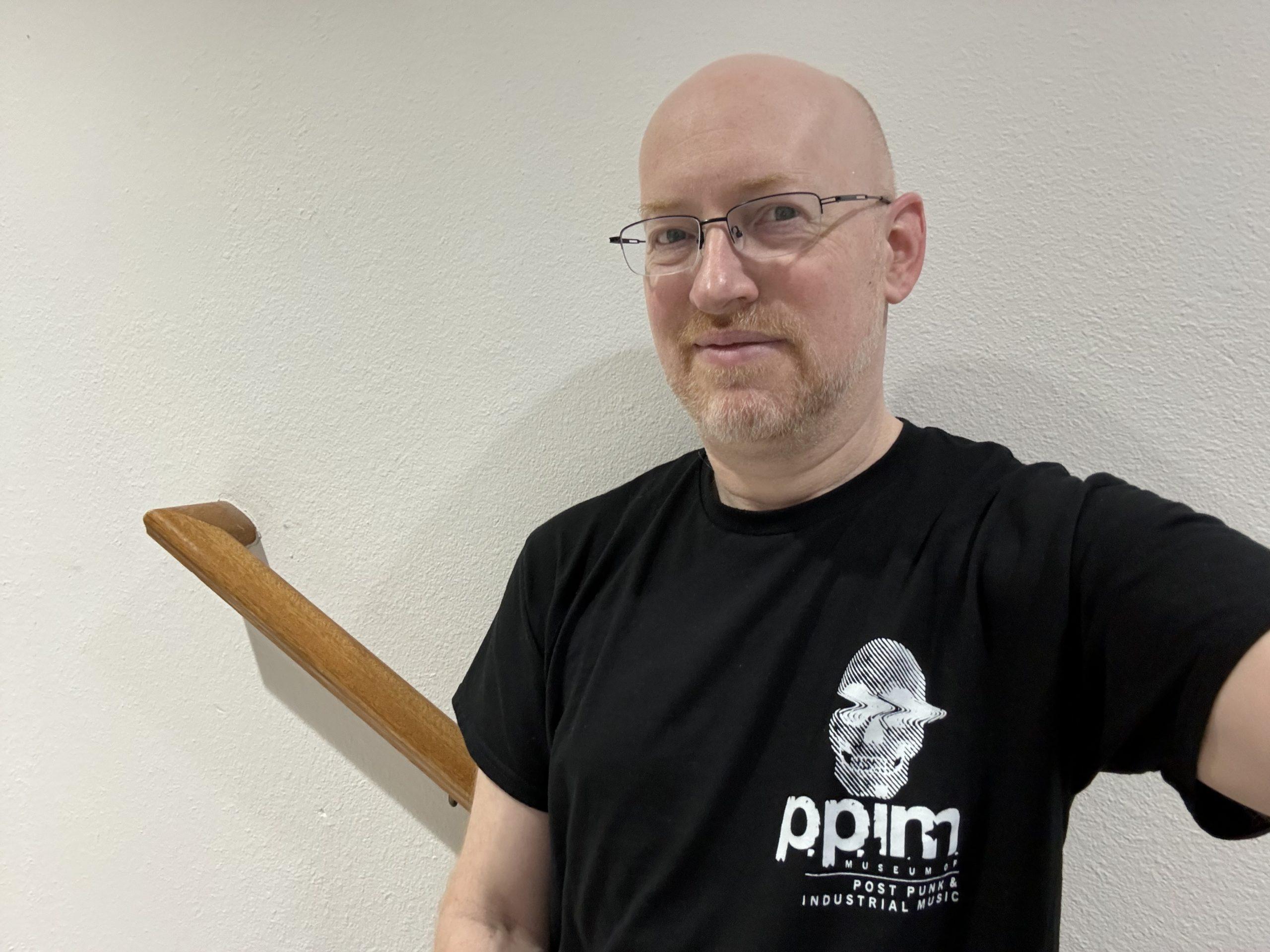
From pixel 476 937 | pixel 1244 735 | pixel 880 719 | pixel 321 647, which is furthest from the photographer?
pixel 321 647

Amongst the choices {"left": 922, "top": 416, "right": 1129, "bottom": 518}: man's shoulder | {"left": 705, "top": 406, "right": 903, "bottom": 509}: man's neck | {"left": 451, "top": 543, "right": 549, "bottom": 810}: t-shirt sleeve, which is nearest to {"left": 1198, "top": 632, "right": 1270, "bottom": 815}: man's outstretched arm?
{"left": 922, "top": 416, "right": 1129, "bottom": 518}: man's shoulder

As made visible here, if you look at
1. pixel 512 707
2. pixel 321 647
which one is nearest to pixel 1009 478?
pixel 512 707

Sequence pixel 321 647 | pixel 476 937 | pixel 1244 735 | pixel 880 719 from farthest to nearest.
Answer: pixel 321 647 < pixel 476 937 < pixel 880 719 < pixel 1244 735

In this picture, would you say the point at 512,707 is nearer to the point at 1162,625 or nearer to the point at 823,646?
the point at 823,646

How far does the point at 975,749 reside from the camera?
54 centimetres

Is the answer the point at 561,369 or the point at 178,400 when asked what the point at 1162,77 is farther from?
the point at 178,400

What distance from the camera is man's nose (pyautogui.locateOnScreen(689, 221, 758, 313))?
0.58 meters

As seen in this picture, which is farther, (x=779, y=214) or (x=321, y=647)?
(x=321, y=647)

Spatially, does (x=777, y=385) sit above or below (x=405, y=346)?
below

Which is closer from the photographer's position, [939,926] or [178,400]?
[939,926]

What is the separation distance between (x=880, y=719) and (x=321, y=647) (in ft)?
2.03

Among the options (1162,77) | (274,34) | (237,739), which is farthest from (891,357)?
(237,739)

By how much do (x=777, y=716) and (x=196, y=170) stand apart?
93 cm

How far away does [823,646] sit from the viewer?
584 millimetres
